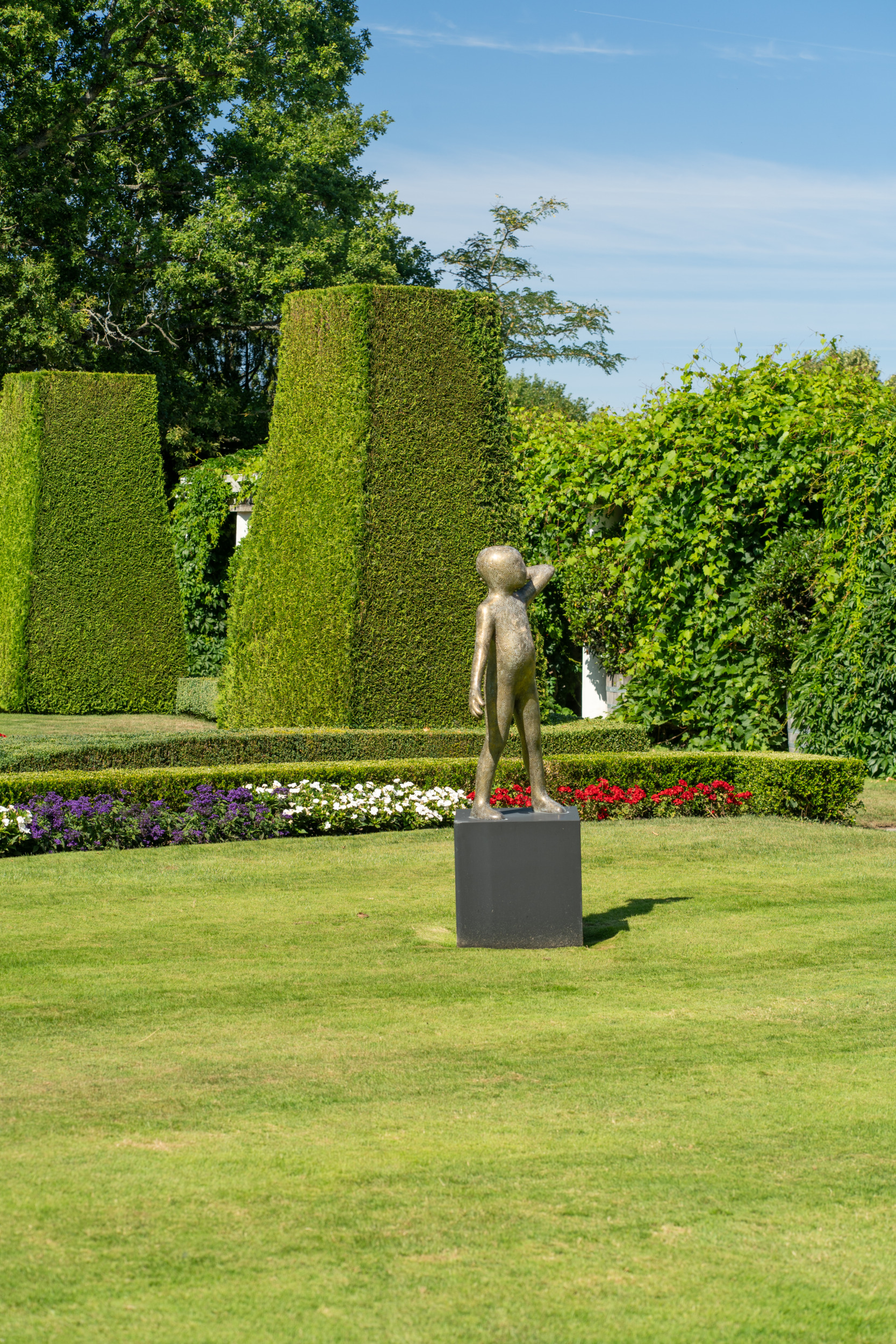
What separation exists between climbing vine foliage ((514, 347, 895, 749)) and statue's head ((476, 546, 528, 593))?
6.99 m

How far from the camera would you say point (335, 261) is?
28391 millimetres

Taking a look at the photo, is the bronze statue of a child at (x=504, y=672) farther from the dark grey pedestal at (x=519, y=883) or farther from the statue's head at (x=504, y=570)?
the dark grey pedestal at (x=519, y=883)

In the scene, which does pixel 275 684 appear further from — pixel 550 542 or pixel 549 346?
pixel 549 346

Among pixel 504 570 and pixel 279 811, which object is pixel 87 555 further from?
pixel 504 570

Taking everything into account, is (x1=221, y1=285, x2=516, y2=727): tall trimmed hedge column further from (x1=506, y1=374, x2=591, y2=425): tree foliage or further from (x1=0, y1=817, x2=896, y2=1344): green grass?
(x1=506, y1=374, x2=591, y2=425): tree foliage

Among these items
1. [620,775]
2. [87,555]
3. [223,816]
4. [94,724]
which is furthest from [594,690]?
[87,555]

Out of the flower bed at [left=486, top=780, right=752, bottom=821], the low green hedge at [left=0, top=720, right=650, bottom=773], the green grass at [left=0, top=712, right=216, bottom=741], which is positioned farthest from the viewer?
the green grass at [left=0, top=712, right=216, bottom=741]

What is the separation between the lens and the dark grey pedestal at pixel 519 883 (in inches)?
279

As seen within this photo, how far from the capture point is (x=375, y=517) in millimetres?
12961

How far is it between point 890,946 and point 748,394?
8.90 meters

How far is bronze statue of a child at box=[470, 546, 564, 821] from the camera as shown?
7.25 metres

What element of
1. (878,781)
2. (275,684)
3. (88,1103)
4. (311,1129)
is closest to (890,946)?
(311,1129)

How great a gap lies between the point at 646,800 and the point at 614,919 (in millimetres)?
4130

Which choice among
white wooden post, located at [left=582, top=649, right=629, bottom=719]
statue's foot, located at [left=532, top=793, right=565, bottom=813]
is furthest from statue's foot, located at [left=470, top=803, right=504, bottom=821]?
white wooden post, located at [left=582, top=649, right=629, bottom=719]
